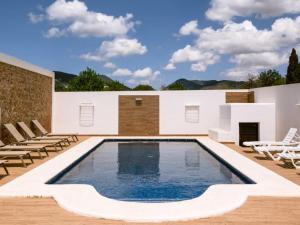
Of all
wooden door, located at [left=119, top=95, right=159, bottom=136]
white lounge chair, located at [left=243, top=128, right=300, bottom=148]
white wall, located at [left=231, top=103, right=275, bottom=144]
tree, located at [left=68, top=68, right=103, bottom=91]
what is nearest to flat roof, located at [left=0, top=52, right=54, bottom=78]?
wooden door, located at [left=119, top=95, right=159, bottom=136]

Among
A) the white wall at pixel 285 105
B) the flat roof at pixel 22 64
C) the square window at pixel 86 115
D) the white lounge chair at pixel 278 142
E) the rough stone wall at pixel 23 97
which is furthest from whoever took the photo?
the square window at pixel 86 115

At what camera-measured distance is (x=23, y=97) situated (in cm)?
1572

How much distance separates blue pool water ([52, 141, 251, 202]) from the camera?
26.5ft

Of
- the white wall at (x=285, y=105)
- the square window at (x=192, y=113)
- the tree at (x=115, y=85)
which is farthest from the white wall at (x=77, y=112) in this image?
the tree at (x=115, y=85)

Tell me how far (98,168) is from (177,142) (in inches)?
302

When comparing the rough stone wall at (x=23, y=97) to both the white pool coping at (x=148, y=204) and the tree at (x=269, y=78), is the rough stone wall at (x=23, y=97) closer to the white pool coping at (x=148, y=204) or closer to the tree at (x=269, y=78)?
the white pool coping at (x=148, y=204)

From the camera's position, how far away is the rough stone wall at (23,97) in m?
13.7

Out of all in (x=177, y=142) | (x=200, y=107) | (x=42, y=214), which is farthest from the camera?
(x=200, y=107)

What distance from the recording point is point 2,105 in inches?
528

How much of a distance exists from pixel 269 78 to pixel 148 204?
44917 mm

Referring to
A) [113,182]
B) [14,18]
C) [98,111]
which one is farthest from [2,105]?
[14,18]

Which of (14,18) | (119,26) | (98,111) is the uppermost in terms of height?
(119,26)

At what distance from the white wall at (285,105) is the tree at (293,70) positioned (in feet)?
76.6

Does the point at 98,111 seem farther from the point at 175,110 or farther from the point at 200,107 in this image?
the point at 200,107
